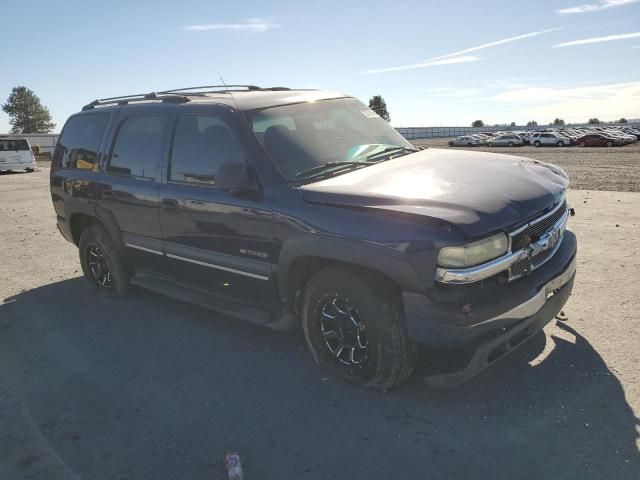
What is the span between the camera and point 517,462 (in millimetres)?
2705

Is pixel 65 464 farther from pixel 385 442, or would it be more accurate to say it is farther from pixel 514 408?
pixel 514 408

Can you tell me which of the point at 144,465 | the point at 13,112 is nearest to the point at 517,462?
the point at 144,465

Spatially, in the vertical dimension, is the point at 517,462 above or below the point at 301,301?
below

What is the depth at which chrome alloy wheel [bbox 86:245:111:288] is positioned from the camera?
5.68 m

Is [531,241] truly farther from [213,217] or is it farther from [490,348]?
[213,217]

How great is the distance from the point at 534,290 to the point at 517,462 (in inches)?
40.1

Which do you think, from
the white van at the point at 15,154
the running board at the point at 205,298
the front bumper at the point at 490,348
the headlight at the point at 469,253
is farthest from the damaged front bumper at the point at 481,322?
the white van at the point at 15,154

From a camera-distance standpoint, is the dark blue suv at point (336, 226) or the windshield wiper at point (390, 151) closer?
the dark blue suv at point (336, 226)

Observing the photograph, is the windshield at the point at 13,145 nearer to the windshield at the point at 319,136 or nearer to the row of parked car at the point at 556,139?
the windshield at the point at 319,136

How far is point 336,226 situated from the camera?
10.6 ft

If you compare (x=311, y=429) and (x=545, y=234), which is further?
(x=545, y=234)

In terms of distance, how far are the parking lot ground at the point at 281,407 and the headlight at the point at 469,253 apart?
0.99 metres

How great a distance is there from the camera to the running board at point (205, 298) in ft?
12.8

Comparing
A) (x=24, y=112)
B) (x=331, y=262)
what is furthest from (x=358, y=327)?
(x=24, y=112)
